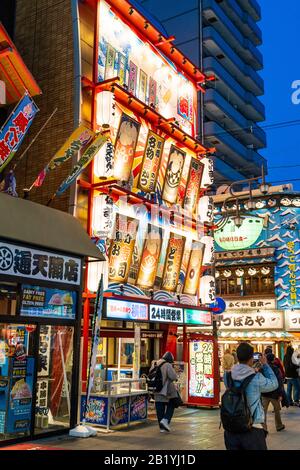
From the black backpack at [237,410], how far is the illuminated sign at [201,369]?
11.5m

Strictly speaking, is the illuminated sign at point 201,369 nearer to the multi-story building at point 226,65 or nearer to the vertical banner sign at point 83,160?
the vertical banner sign at point 83,160

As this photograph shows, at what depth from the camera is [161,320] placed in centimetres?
1666

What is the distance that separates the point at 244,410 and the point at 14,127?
8978mm

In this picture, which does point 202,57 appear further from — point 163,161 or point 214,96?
point 163,161

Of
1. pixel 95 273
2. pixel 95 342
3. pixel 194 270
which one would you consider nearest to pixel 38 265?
pixel 95 342

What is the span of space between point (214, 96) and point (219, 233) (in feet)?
80.6

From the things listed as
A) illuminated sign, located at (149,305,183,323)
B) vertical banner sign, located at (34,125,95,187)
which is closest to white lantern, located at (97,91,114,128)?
vertical banner sign, located at (34,125,95,187)

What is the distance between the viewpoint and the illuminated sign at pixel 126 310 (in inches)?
558

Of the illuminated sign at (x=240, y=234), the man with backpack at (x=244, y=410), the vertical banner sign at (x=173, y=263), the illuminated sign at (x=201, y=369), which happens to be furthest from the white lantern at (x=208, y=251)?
the man with backpack at (x=244, y=410)

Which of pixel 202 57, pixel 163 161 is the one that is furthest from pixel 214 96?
pixel 163 161

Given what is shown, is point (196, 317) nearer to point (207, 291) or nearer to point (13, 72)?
point (207, 291)

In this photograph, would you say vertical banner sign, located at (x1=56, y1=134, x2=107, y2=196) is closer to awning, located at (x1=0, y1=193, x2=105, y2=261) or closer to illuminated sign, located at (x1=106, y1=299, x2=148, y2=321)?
awning, located at (x1=0, y1=193, x2=105, y2=261)

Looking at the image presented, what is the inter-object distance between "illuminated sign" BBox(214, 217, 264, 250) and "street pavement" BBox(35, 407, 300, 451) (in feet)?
58.4

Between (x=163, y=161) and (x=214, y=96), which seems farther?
(x=214, y=96)
